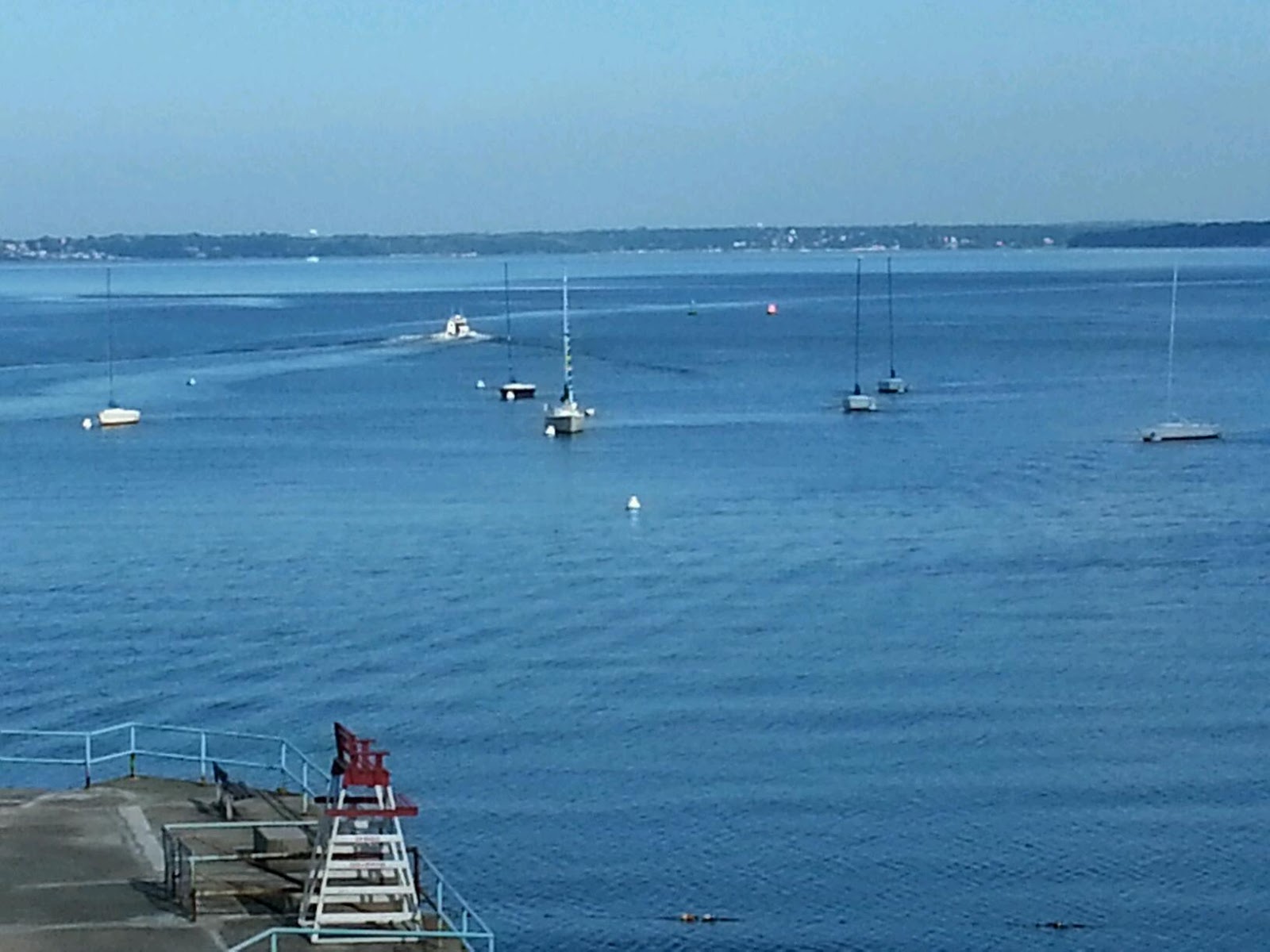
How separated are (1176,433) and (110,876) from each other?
245 feet

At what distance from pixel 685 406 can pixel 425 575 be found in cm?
5209

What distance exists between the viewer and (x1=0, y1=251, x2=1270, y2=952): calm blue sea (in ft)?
111

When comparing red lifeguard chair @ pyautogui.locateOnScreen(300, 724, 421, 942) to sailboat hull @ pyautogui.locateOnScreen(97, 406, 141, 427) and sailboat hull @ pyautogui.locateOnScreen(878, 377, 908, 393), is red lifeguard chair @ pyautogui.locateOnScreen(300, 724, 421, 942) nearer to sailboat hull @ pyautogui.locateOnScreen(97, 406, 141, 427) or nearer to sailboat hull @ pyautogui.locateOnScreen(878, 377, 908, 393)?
sailboat hull @ pyautogui.locateOnScreen(97, 406, 141, 427)

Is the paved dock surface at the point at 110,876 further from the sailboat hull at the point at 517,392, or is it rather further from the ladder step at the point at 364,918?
the sailboat hull at the point at 517,392

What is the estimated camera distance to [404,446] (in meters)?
92.5

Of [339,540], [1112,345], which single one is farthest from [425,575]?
[1112,345]

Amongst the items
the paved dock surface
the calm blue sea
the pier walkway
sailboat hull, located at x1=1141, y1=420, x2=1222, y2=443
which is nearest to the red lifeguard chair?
the pier walkway

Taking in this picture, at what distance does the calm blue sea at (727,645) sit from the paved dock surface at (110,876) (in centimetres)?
764

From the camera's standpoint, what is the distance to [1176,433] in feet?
297

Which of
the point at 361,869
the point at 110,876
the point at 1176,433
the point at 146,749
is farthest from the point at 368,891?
the point at 1176,433

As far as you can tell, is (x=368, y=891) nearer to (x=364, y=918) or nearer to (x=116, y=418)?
(x=364, y=918)

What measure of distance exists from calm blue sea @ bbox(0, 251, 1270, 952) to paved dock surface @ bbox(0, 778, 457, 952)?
764 centimetres

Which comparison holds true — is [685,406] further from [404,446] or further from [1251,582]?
[1251,582]

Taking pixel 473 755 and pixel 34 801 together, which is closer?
pixel 34 801
